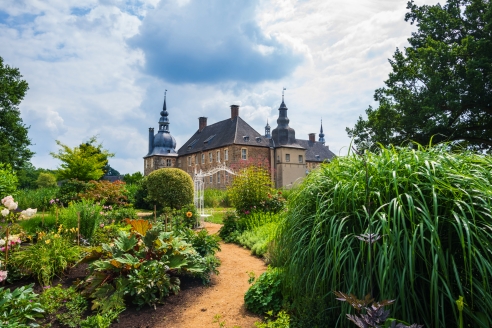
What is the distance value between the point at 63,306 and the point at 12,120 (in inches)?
861

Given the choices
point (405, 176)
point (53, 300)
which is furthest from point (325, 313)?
point (53, 300)

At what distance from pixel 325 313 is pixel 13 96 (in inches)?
984

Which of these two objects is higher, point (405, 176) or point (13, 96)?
point (13, 96)

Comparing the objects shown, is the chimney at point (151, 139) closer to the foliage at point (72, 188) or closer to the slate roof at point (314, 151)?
the slate roof at point (314, 151)

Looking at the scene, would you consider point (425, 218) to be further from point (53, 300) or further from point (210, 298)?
point (53, 300)

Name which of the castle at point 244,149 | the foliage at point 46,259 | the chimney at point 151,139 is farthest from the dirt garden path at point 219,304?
the chimney at point 151,139

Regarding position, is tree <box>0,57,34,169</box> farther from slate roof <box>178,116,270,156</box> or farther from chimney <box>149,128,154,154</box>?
chimney <box>149,128,154,154</box>

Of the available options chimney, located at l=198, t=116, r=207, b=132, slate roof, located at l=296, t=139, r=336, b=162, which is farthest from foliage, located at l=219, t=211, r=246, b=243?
slate roof, located at l=296, t=139, r=336, b=162

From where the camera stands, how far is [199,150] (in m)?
35.8

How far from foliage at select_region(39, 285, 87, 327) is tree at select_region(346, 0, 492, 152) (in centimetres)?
1179

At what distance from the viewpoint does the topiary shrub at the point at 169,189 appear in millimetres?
13438

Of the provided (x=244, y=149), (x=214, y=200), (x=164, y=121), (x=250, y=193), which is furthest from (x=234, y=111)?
(x=250, y=193)

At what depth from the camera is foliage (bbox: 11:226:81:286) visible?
4.50m

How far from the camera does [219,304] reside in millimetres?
4082
